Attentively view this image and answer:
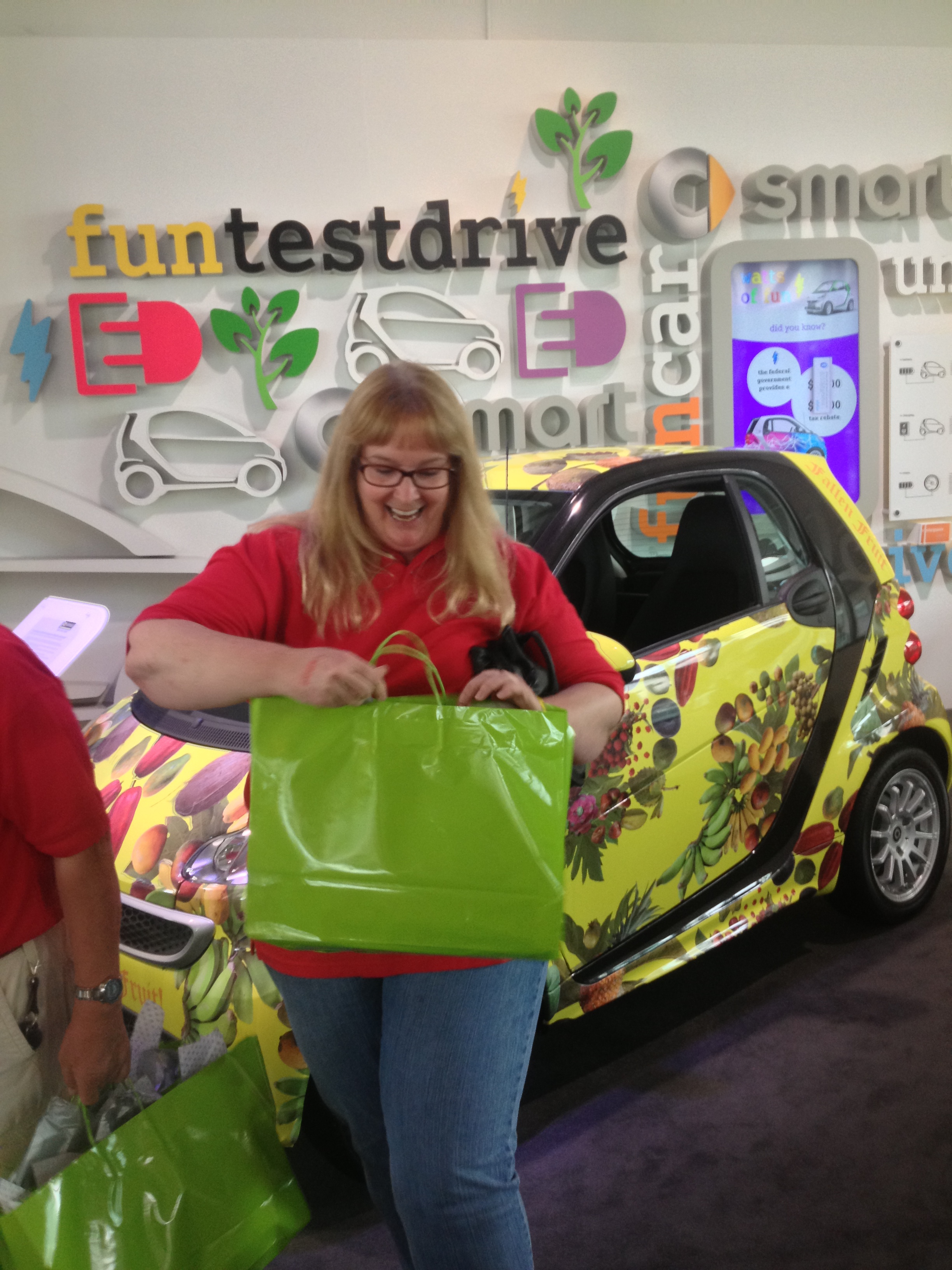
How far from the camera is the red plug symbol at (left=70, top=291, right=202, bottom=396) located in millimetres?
4164

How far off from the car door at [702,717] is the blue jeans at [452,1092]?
714mm

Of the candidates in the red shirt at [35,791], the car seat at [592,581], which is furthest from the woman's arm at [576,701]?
the car seat at [592,581]

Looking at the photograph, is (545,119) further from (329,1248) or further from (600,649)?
(329,1248)

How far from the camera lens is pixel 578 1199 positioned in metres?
2.00

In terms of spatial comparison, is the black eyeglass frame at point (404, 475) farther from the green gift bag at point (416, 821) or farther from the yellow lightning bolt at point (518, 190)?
the yellow lightning bolt at point (518, 190)

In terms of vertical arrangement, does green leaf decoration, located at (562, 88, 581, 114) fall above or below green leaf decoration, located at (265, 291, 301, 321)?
above

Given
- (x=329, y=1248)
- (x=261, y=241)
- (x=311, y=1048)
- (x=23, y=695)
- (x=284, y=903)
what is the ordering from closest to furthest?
(x=23, y=695) < (x=284, y=903) < (x=311, y=1048) < (x=329, y=1248) < (x=261, y=241)

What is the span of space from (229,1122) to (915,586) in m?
4.31

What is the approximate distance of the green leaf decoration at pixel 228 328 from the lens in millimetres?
4211

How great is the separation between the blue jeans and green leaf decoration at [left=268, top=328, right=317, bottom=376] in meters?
3.37

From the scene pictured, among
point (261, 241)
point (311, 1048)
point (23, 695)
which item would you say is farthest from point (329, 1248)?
point (261, 241)

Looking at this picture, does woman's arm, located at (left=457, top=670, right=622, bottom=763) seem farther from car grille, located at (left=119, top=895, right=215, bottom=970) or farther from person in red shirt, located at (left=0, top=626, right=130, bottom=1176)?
car grille, located at (left=119, top=895, right=215, bottom=970)

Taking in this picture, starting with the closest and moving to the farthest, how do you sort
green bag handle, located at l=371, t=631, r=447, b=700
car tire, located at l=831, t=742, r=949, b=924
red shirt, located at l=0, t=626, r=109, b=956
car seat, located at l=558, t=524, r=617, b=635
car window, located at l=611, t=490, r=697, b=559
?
red shirt, located at l=0, t=626, r=109, b=956
green bag handle, located at l=371, t=631, r=447, b=700
car tire, located at l=831, t=742, r=949, b=924
car seat, located at l=558, t=524, r=617, b=635
car window, located at l=611, t=490, r=697, b=559

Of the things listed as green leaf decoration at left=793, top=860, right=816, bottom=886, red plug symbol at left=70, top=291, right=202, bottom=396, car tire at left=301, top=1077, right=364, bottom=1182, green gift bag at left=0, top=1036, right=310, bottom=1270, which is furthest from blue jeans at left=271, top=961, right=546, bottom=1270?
red plug symbol at left=70, top=291, right=202, bottom=396
